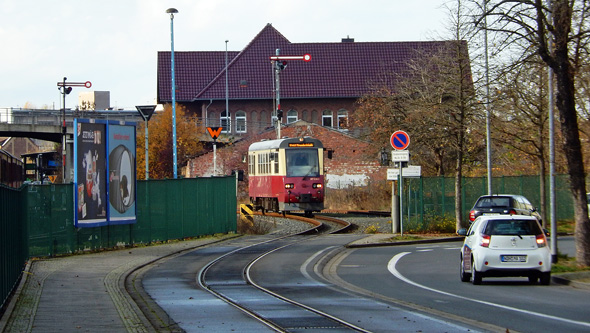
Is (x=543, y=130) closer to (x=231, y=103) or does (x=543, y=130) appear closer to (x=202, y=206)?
(x=202, y=206)

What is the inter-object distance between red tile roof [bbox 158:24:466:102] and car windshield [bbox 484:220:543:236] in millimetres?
65027

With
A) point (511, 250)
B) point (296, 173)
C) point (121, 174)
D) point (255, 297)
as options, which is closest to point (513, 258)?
point (511, 250)

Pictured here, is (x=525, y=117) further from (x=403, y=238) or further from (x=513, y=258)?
(x=513, y=258)

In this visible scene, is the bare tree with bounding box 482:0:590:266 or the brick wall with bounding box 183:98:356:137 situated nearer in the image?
the bare tree with bounding box 482:0:590:266

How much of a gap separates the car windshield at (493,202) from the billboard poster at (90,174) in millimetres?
13378

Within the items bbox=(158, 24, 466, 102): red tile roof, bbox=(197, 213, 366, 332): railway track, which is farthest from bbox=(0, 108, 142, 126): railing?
bbox=(197, 213, 366, 332): railway track

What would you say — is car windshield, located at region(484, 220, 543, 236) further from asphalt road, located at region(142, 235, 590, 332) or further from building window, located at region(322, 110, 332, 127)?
building window, located at region(322, 110, 332, 127)

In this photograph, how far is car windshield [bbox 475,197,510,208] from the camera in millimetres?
29938

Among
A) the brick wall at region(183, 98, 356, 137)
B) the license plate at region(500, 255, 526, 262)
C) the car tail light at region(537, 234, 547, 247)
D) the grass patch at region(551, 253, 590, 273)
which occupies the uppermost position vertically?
the brick wall at region(183, 98, 356, 137)

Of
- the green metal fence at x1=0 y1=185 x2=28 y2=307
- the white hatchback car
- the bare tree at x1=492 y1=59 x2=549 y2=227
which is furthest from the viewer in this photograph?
the bare tree at x1=492 y1=59 x2=549 y2=227

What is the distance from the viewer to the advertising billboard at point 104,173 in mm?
23497

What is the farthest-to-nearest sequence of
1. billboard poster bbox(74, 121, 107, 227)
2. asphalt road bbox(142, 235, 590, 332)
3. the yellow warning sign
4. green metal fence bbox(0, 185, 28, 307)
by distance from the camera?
the yellow warning sign → billboard poster bbox(74, 121, 107, 227) → green metal fence bbox(0, 185, 28, 307) → asphalt road bbox(142, 235, 590, 332)

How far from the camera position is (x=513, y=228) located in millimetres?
17344

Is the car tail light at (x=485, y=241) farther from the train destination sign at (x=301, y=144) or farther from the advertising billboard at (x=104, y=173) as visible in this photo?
the train destination sign at (x=301, y=144)
